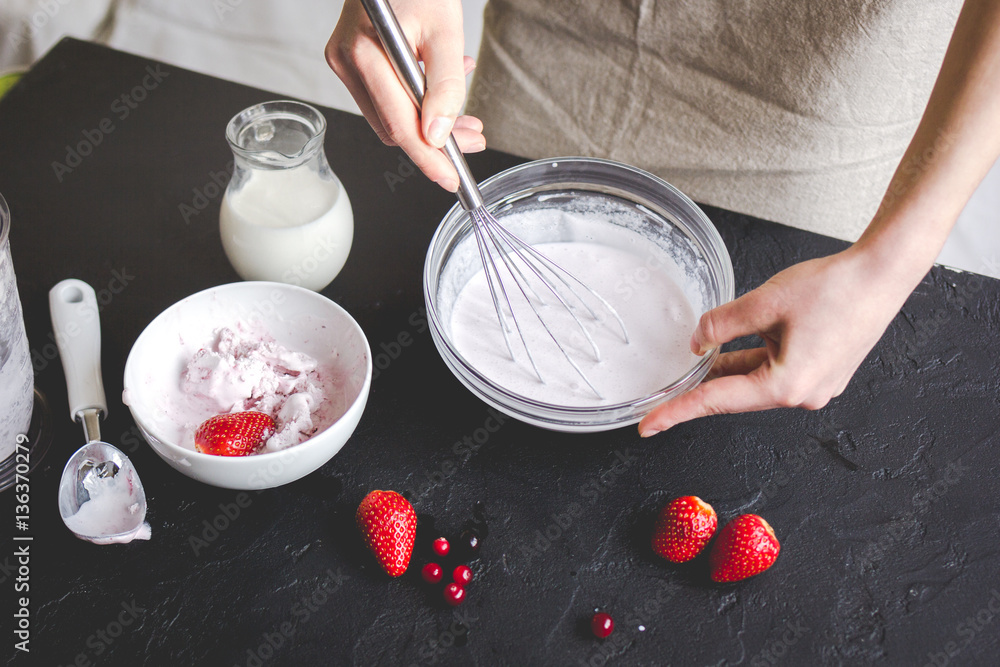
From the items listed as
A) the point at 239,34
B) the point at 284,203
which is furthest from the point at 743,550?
the point at 239,34

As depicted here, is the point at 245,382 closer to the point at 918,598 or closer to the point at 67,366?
the point at 67,366

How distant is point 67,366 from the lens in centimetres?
104

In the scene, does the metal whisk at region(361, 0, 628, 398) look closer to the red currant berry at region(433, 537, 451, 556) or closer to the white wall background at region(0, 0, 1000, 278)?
the red currant berry at region(433, 537, 451, 556)

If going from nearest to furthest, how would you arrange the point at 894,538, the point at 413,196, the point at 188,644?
the point at 188,644 < the point at 894,538 < the point at 413,196

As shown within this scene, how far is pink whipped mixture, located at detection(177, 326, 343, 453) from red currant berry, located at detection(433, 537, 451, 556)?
0.67ft

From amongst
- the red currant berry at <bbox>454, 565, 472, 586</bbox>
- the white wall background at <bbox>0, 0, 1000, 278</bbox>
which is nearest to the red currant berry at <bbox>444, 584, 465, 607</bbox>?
the red currant berry at <bbox>454, 565, 472, 586</bbox>

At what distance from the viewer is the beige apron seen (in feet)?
4.18

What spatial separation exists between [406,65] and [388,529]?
545mm

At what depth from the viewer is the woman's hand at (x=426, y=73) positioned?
3.14 ft

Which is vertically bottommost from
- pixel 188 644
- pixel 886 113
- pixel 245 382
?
pixel 188 644

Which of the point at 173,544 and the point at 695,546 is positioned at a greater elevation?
the point at 695,546

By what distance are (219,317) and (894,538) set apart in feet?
3.00

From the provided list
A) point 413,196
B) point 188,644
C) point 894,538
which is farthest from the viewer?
point 413,196

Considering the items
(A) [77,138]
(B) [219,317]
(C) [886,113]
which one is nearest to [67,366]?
(B) [219,317]
